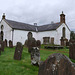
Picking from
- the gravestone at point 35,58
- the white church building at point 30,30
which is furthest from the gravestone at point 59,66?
the white church building at point 30,30

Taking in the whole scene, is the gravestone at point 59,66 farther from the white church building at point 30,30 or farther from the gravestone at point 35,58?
the white church building at point 30,30

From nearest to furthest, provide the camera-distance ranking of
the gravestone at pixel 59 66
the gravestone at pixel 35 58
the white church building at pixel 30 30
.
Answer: the gravestone at pixel 59 66 → the gravestone at pixel 35 58 → the white church building at pixel 30 30

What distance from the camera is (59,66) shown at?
2.27 meters

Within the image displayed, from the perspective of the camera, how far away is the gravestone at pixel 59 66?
220cm

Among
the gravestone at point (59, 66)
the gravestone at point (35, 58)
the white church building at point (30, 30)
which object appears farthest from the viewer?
the white church building at point (30, 30)

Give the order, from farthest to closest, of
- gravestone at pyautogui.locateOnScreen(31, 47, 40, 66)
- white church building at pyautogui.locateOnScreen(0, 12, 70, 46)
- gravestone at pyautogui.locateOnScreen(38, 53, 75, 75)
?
white church building at pyautogui.locateOnScreen(0, 12, 70, 46) → gravestone at pyautogui.locateOnScreen(31, 47, 40, 66) → gravestone at pyautogui.locateOnScreen(38, 53, 75, 75)

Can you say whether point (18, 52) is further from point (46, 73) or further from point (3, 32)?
point (3, 32)

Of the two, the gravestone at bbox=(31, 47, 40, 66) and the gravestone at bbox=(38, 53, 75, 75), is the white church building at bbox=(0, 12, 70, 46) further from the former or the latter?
the gravestone at bbox=(38, 53, 75, 75)

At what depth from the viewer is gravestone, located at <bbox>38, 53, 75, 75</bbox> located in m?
2.20

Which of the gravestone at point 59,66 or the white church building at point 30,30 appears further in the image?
the white church building at point 30,30

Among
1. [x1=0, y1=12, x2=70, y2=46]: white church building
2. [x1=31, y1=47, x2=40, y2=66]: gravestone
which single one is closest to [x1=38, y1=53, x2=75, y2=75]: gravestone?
[x1=31, y1=47, x2=40, y2=66]: gravestone

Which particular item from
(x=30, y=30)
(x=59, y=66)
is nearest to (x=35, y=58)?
(x=59, y=66)

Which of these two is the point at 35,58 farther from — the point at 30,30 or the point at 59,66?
the point at 30,30

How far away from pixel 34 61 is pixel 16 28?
2000cm
